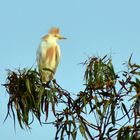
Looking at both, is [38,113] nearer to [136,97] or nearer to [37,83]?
[37,83]

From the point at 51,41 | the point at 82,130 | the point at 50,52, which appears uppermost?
the point at 51,41

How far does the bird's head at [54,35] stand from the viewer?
881 cm

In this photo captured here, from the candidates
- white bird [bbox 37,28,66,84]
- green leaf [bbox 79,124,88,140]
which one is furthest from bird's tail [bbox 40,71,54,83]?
white bird [bbox 37,28,66,84]

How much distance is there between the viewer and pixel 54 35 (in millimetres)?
8812

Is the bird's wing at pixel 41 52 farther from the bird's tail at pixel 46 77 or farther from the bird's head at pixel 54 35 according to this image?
the bird's tail at pixel 46 77

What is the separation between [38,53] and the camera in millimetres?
8836

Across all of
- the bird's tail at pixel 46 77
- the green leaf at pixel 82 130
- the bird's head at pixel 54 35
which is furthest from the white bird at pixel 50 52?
the green leaf at pixel 82 130

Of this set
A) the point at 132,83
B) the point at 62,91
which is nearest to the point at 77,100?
the point at 62,91

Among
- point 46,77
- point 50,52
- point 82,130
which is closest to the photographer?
point 82,130

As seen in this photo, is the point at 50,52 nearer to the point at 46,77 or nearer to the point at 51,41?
the point at 51,41

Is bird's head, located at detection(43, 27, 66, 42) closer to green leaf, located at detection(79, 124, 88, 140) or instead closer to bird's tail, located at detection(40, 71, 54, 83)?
bird's tail, located at detection(40, 71, 54, 83)

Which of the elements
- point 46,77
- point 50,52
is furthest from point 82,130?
point 50,52

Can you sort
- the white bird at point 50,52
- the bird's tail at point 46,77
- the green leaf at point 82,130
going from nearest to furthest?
the green leaf at point 82,130 → the bird's tail at point 46,77 → the white bird at point 50,52

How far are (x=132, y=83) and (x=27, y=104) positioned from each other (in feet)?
3.63
